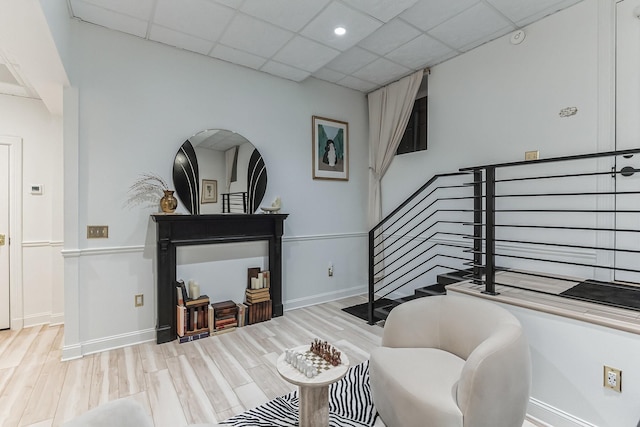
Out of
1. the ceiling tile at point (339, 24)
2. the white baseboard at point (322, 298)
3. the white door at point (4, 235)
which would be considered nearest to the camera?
the ceiling tile at point (339, 24)

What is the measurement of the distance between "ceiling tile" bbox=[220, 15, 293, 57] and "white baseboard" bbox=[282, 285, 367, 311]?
303cm

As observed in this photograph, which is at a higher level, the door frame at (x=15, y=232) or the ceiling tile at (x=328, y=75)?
the ceiling tile at (x=328, y=75)

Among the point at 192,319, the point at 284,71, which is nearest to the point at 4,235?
the point at 192,319

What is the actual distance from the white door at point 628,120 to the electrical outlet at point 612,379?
4.15 feet

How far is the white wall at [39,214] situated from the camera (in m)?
3.52

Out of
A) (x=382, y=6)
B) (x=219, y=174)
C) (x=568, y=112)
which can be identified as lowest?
(x=219, y=174)

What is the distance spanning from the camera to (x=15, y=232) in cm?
350

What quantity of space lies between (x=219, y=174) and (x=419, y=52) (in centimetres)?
273

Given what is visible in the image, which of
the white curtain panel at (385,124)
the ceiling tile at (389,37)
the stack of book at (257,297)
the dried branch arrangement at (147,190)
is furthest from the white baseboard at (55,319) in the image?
the ceiling tile at (389,37)

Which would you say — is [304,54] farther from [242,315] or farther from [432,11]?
[242,315]

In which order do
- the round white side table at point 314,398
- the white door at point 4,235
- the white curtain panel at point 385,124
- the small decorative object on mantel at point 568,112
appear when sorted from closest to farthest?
the round white side table at point 314,398
the small decorative object on mantel at point 568,112
the white door at point 4,235
the white curtain panel at point 385,124

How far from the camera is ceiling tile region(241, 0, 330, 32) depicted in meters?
2.58

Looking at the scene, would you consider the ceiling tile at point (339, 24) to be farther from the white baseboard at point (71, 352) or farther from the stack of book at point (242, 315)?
the white baseboard at point (71, 352)

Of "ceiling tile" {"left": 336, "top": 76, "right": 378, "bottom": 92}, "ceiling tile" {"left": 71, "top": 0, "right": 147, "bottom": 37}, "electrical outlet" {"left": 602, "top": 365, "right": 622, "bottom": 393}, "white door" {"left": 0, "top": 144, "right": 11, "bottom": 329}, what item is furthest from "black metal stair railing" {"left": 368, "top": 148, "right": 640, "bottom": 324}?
"white door" {"left": 0, "top": 144, "right": 11, "bottom": 329}
